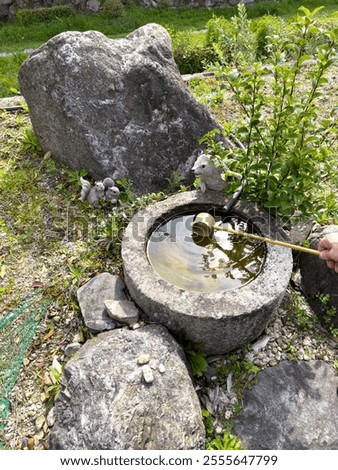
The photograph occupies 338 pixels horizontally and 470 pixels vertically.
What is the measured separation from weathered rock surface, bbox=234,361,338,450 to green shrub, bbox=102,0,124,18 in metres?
10.7

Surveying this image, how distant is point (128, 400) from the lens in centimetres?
267

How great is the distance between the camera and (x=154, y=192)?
4535mm

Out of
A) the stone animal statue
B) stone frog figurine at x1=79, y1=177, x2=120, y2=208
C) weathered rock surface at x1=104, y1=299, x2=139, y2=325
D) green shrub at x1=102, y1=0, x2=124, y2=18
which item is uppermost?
green shrub at x1=102, y1=0, x2=124, y2=18

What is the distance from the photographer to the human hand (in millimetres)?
3039

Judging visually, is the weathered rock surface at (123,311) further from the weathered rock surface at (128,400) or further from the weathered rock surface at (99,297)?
the weathered rock surface at (128,400)

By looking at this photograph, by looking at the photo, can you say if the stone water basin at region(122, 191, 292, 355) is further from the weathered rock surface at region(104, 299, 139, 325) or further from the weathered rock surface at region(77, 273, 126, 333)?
the weathered rock surface at region(77, 273, 126, 333)

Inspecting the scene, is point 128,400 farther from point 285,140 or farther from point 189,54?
point 189,54

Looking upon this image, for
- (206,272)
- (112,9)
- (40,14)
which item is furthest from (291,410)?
(40,14)

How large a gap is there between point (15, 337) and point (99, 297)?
2.69 ft

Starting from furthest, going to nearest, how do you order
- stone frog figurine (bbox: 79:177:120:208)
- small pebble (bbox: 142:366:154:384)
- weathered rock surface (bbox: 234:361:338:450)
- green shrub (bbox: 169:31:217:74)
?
green shrub (bbox: 169:31:217:74) < stone frog figurine (bbox: 79:177:120:208) < weathered rock surface (bbox: 234:361:338:450) < small pebble (bbox: 142:366:154:384)

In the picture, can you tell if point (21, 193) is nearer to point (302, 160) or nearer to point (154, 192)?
point (154, 192)

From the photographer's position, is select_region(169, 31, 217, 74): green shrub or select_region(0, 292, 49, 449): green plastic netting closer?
select_region(0, 292, 49, 449): green plastic netting

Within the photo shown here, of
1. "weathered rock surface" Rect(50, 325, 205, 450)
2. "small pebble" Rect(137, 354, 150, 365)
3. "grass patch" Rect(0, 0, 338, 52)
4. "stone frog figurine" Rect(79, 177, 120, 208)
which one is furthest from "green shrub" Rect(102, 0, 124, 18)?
"small pebble" Rect(137, 354, 150, 365)

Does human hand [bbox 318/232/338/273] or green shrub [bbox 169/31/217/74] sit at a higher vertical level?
green shrub [bbox 169/31/217/74]
